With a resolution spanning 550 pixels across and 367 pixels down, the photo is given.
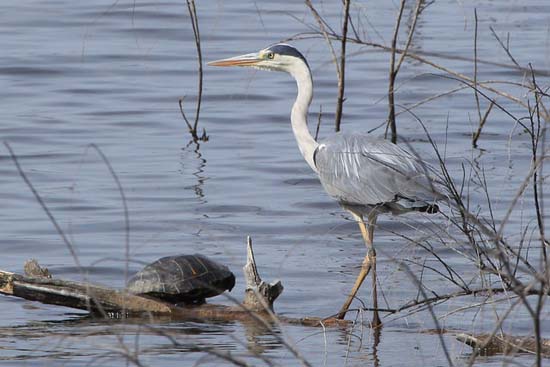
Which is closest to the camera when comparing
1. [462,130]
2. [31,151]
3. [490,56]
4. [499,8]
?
[31,151]

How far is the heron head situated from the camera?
793 centimetres

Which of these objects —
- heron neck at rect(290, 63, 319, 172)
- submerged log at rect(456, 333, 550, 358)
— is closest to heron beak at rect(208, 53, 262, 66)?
heron neck at rect(290, 63, 319, 172)

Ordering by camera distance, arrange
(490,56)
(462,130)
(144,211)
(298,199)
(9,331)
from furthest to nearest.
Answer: (490,56) → (462,130) → (298,199) → (144,211) → (9,331)

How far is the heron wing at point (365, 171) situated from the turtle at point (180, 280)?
926 mm

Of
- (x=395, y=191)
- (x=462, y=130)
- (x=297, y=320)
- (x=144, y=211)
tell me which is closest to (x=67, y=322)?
(x=297, y=320)

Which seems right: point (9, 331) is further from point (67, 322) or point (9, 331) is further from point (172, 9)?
point (172, 9)

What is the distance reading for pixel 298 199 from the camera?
33.7 feet

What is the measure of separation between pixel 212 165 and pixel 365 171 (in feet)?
12.8

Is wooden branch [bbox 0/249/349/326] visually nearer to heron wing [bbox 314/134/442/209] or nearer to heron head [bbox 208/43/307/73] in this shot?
heron wing [bbox 314/134/442/209]

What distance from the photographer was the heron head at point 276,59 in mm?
7930

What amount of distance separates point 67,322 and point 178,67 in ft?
29.4

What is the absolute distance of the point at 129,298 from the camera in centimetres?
661

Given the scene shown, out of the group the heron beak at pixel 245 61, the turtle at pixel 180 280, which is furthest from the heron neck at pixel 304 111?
the turtle at pixel 180 280

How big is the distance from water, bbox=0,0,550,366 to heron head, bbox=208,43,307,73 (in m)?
0.82
